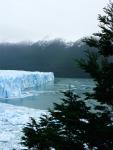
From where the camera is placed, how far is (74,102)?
8.09 feet

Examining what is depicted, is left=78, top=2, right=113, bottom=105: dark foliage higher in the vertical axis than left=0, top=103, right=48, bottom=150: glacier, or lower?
higher

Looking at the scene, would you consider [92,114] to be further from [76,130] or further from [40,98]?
[40,98]

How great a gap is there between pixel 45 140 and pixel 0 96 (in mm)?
26466

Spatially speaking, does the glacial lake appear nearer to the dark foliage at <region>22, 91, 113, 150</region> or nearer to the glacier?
the glacier

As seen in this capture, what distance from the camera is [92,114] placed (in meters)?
2.34

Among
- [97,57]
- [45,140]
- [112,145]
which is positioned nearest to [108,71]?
[97,57]

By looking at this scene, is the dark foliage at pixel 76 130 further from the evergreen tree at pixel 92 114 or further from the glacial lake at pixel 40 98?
the glacial lake at pixel 40 98

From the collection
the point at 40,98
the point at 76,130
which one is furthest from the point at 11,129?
the point at 40,98

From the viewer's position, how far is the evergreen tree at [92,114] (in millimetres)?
2295

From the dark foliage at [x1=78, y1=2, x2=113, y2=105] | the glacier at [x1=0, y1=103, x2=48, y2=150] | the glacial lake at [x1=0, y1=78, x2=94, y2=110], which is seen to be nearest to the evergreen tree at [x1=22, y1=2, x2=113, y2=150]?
the dark foliage at [x1=78, y1=2, x2=113, y2=105]

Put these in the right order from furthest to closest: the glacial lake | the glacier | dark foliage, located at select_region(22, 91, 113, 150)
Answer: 1. the glacial lake
2. the glacier
3. dark foliage, located at select_region(22, 91, 113, 150)

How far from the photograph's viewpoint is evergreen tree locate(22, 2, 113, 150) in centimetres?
230

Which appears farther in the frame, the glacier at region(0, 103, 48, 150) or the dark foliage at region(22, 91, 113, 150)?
the glacier at region(0, 103, 48, 150)

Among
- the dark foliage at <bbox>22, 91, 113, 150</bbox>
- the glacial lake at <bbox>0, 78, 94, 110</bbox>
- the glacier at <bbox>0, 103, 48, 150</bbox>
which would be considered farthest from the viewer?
the glacial lake at <bbox>0, 78, 94, 110</bbox>
